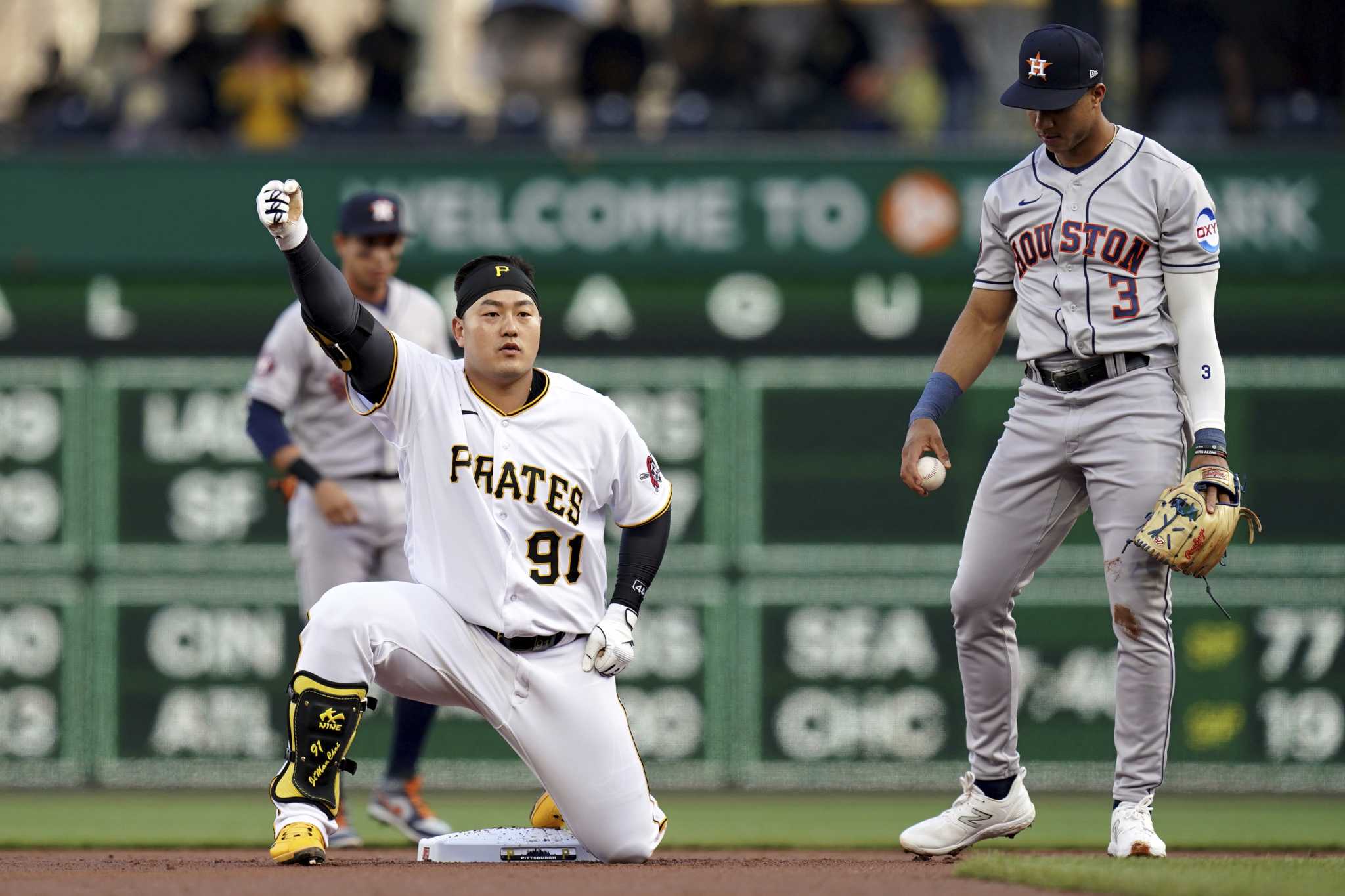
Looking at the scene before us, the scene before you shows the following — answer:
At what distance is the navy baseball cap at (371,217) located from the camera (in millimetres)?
6621

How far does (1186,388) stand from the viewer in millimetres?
5148

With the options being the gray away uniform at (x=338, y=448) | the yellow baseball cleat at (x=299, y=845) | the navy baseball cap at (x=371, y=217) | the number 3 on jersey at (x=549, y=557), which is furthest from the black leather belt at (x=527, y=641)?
the navy baseball cap at (x=371, y=217)

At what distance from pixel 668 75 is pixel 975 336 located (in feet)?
18.0

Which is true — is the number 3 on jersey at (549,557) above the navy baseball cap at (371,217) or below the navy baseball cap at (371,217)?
below

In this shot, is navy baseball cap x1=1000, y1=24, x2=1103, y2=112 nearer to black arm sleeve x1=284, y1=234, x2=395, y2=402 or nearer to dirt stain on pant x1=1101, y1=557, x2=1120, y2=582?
dirt stain on pant x1=1101, y1=557, x2=1120, y2=582

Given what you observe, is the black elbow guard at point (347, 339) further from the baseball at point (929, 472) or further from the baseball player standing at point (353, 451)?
the baseball player standing at point (353, 451)

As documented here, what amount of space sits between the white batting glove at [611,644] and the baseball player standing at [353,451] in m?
1.62

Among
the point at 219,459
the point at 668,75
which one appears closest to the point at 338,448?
the point at 219,459

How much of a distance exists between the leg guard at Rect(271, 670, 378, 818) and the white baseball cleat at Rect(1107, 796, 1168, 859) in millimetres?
2013

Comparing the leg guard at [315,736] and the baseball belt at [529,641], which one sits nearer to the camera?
the leg guard at [315,736]

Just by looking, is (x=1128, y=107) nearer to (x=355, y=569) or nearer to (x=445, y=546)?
(x=355, y=569)

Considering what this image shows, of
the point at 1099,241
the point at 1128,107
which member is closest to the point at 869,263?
the point at 1128,107

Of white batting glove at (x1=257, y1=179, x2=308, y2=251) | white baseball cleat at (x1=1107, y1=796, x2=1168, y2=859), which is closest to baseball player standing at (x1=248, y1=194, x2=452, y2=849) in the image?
white batting glove at (x1=257, y1=179, x2=308, y2=251)

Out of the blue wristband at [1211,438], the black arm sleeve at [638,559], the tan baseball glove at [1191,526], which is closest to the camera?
the tan baseball glove at [1191,526]
